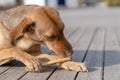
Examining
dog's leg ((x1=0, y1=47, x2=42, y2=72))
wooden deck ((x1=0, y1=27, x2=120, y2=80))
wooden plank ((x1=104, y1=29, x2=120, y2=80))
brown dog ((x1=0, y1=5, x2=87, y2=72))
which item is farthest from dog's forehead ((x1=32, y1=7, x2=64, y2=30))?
wooden plank ((x1=104, y1=29, x2=120, y2=80))

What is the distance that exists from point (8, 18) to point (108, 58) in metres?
1.30

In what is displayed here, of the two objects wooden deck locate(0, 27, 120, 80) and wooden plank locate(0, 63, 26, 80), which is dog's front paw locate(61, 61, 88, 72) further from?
wooden plank locate(0, 63, 26, 80)

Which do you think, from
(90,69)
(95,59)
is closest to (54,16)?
(90,69)

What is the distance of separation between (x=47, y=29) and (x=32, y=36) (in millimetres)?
210

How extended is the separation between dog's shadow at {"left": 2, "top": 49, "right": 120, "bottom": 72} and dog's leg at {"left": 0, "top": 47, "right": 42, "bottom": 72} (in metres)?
0.19

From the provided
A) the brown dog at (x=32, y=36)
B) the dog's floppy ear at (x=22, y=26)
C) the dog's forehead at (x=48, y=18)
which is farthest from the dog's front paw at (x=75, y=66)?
the dog's floppy ear at (x=22, y=26)

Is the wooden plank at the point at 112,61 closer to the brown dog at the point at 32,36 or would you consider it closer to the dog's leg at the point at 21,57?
the brown dog at the point at 32,36

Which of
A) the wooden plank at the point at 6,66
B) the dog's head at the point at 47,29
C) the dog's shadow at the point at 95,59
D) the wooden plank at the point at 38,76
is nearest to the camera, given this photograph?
the wooden plank at the point at 38,76

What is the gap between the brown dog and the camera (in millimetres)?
4004

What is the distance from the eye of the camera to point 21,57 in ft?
→ 13.4

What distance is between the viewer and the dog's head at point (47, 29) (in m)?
3.98

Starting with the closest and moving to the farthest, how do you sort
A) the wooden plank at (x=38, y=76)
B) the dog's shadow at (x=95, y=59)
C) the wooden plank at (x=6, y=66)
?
the wooden plank at (x=38, y=76) → the wooden plank at (x=6, y=66) → the dog's shadow at (x=95, y=59)

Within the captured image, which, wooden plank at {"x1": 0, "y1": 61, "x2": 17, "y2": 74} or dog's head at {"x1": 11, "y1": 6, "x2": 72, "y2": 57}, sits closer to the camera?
dog's head at {"x1": 11, "y1": 6, "x2": 72, "y2": 57}

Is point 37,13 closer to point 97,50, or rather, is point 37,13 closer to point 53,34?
point 53,34
